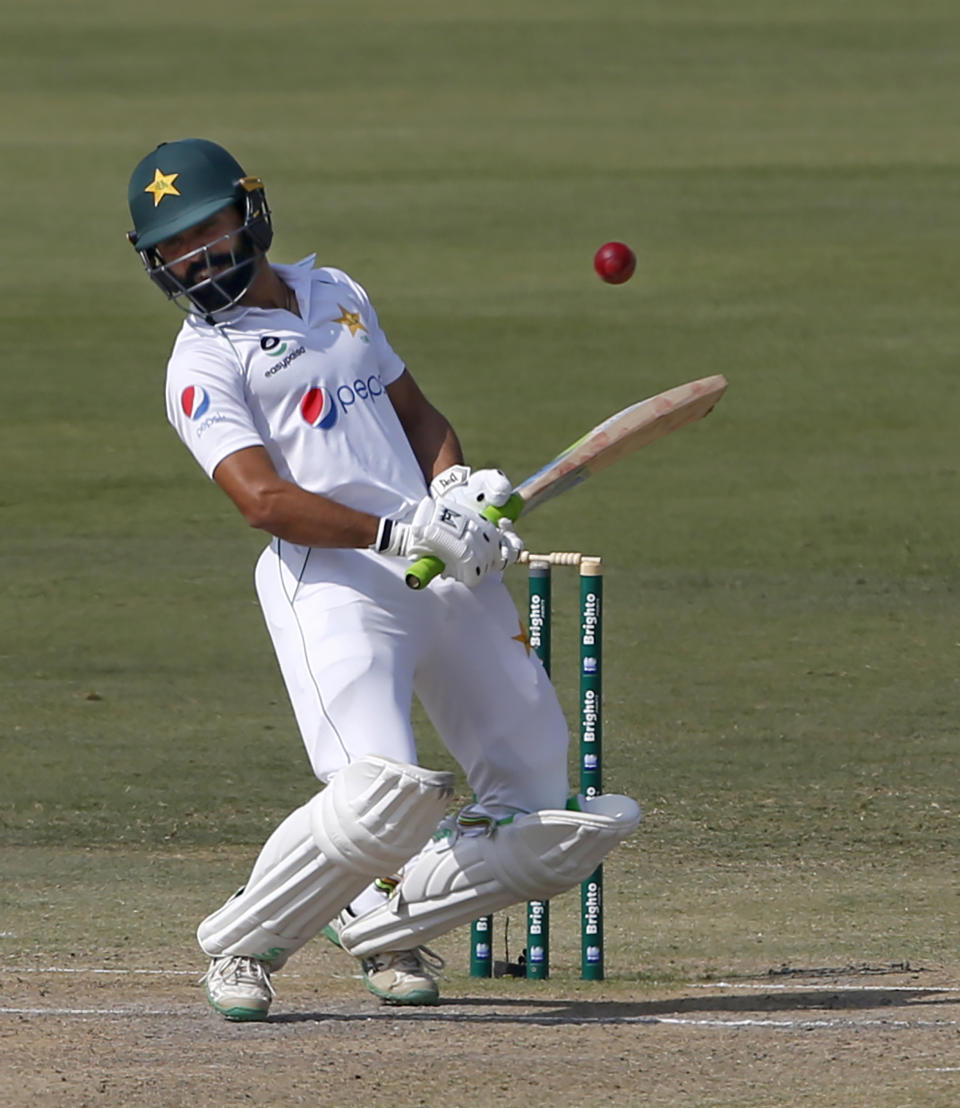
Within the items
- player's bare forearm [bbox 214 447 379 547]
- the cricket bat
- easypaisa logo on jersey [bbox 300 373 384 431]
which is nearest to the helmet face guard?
easypaisa logo on jersey [bbox 300 373 384 431]

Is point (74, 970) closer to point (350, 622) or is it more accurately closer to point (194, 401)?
point (350, 622)

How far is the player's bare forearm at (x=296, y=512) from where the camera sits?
4.38 m

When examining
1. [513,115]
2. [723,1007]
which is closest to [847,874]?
[723,1007]

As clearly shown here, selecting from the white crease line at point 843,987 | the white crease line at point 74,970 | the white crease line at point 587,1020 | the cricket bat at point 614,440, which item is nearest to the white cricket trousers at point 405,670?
the cricket bat at point 614,440

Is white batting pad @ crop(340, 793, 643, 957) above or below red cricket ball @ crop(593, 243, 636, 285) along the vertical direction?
below

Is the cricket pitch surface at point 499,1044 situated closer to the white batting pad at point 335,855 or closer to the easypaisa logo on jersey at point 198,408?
the white batting pad at point 335,855

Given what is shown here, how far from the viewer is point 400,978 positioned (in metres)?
4.71

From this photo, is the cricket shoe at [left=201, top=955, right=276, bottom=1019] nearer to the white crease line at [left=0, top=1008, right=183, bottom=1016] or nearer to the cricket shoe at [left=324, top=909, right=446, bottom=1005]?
the white crease line at [left=0, top=1008, right=183, bottom=1016]

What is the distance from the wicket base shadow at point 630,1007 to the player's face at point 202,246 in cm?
151

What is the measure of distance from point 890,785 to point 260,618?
390 centimetres

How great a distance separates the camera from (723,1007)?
4.69 meters

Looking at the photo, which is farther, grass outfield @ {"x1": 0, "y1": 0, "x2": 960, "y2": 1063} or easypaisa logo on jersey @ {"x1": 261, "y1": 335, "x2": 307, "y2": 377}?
grass outfield @ {"x1": 0, "y1": 0, "x2": 960, "y2": 1063}

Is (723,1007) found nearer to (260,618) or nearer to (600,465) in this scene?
(600,465)

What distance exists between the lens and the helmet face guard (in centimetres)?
460
